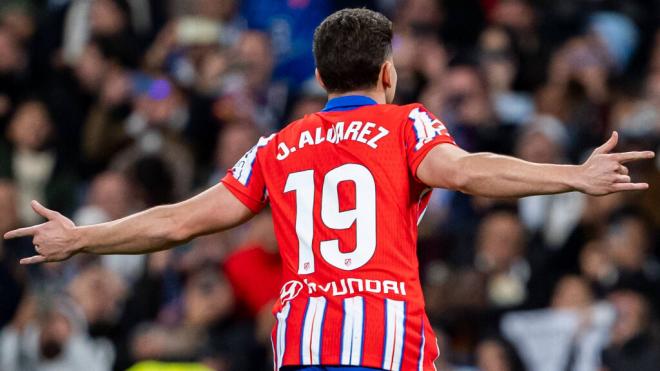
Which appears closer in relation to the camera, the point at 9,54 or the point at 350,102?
the point at 350,102

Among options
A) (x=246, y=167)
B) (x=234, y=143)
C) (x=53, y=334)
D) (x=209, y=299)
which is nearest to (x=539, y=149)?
(x=234, y=143)

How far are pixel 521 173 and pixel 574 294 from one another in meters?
5.22

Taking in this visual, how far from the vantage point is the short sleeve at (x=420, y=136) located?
15.6 ft

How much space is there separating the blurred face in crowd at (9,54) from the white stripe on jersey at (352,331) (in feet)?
26.6

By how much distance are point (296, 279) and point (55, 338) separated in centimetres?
533

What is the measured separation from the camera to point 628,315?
9.34m

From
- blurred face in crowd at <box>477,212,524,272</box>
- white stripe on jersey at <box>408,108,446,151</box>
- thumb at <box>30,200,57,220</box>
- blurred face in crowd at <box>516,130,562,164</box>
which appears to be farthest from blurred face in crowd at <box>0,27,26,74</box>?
white stripe on jersey at <box>408,108,446,151</box>

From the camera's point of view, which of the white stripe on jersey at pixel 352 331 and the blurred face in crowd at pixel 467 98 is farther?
the blurred face in crowd at pixel 467 98

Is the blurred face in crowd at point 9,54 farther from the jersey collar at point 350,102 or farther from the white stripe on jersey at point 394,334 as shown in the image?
the white stripe on jersey at point 394,334

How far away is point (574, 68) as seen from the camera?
1157 cm

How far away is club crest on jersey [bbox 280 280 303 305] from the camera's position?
16.1ft

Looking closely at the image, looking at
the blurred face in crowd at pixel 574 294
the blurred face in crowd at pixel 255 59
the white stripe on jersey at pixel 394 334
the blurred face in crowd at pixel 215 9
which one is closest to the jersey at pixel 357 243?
the white stripe on jersey at pixel 394 334

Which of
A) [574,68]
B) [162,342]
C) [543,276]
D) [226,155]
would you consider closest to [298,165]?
[162,342]

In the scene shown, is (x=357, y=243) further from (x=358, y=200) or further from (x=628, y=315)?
(x=628, y=315)
